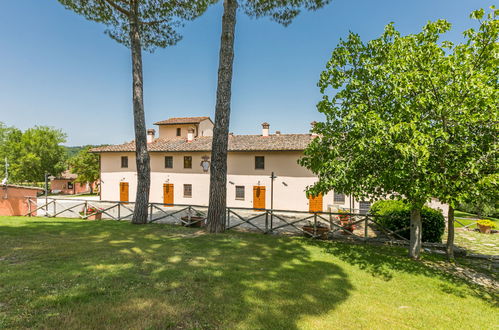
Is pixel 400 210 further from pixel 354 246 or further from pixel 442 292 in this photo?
pixel 442 292

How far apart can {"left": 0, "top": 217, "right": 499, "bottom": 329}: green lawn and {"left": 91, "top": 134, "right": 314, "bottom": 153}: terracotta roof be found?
10.9 metres

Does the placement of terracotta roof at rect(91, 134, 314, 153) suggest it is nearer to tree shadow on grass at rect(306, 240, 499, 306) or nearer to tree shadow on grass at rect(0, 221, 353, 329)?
tree shadow on grass at rect(306, 240, 499, 306)

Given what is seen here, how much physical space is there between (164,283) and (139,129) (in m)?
7.88

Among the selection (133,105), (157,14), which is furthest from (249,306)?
(157,14)

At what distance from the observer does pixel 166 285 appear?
417 cm

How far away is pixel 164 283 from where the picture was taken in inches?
167

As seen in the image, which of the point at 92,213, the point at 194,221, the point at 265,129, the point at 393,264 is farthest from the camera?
the point at 265,129

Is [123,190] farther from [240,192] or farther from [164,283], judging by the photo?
[164,283]

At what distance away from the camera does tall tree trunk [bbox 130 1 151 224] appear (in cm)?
1033

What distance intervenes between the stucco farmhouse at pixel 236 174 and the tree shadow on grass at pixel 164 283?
8.67 metres

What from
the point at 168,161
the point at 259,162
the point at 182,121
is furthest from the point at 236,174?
the point at 182,121

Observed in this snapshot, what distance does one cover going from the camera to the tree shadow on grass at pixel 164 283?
10.4 feet

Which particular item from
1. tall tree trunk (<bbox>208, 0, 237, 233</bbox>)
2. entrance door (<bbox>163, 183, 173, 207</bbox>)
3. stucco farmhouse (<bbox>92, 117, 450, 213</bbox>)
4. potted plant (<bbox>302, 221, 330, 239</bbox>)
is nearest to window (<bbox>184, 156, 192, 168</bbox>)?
stucco farmhouse (<bbox>92, 117, 450, 213</bbox>)

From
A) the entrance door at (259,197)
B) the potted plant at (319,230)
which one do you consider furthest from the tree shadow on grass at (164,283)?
the entrance door at (259,197)
